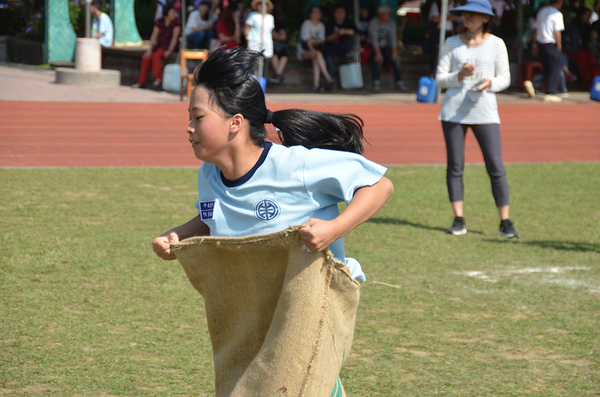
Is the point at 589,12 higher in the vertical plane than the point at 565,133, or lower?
higher

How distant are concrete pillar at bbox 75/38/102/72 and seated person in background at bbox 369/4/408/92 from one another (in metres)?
6.35

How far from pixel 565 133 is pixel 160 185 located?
779 centimetres

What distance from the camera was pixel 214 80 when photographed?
2.13 m

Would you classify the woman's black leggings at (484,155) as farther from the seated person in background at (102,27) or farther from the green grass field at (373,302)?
the seated person in background at (102,27)

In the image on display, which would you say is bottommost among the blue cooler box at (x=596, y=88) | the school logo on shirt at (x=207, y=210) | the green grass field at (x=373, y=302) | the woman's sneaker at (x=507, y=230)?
the green grass field at (x=373, y=302)

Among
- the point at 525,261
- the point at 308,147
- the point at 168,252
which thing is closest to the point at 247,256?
the point at 168,252

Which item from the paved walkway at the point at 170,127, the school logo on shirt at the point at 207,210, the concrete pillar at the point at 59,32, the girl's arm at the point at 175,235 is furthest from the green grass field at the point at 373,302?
the concrete pillar at the point at 59,32

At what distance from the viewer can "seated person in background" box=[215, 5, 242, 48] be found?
50.6ft

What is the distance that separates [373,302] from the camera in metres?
4.34

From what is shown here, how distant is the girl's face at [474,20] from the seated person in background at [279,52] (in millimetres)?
10531

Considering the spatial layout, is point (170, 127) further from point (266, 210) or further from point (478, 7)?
point (266, 210)

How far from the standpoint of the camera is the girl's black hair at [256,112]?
2131 millimetres

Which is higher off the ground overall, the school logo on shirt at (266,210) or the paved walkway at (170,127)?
the school logo on shirt at (266,210)

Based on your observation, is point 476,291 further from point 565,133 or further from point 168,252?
point 565,133
